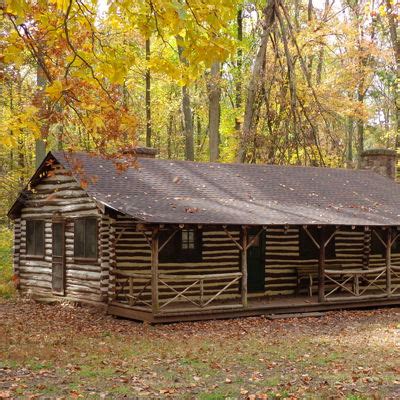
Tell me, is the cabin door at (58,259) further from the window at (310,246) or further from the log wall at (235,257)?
the window at (310,246)

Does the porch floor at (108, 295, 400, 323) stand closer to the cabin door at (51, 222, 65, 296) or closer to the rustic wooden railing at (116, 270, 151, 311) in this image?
the rustic wooden railing at (116, 270, 151, 311)

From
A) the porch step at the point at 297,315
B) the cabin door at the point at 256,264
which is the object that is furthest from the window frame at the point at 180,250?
the porch step at the point at 297,315

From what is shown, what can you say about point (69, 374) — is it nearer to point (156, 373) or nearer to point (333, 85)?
point (156, 373)

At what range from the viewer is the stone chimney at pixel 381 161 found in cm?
2784

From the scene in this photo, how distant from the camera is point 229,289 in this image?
19.2m

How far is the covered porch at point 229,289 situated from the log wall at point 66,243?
65 centimetres

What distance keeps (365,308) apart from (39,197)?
11.1m

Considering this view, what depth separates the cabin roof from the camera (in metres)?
16.5

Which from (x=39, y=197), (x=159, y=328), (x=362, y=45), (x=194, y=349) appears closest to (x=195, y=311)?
(x=159, y=328)

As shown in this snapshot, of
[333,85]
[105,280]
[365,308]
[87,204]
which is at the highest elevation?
[333,85]

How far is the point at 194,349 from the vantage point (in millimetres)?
12547

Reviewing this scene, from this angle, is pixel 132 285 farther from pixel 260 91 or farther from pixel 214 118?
pixel 214 118

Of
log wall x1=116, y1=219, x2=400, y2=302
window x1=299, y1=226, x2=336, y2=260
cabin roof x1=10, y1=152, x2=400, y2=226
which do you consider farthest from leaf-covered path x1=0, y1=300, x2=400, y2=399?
window x1=299, y1=226, x2=336, y2=260

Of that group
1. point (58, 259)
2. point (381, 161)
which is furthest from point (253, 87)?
point (58, 259)
